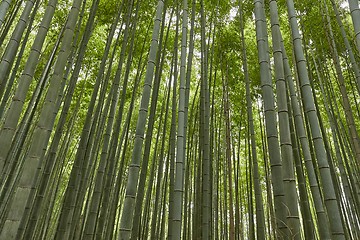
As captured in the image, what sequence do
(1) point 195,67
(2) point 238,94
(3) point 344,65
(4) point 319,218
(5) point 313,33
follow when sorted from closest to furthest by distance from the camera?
(4) point 319,218 → (5) point 313,33 → (3) point 344,65 → (2) point 238,94 → (1) point 195,67

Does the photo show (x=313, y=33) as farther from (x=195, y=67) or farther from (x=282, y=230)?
(x=282, y=230)

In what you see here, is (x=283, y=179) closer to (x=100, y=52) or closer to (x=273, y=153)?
(x=273, y=153)

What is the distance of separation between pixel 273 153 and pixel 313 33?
3985 mm

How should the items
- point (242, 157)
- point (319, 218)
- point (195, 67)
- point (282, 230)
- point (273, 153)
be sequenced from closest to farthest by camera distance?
1. point (282, 230)
2. point (273, 153)
3. point (319, 218)
4. point (195, 67)
5. point (242, 157)

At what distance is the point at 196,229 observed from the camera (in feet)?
13.8

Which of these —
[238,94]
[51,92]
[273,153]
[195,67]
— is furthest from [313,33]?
[51,92]

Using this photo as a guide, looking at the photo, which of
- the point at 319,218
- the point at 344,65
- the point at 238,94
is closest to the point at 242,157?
the point at 238,94

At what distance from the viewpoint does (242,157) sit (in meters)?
9.42

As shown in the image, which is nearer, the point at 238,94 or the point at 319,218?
the point at 319,218

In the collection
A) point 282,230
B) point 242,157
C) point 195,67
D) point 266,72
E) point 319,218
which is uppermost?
point 195,67

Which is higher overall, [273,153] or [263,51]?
[263,51]

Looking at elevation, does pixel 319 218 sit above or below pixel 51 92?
below

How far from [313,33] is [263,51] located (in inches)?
139

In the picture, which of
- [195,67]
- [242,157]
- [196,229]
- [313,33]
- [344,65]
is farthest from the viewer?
[242,157]
